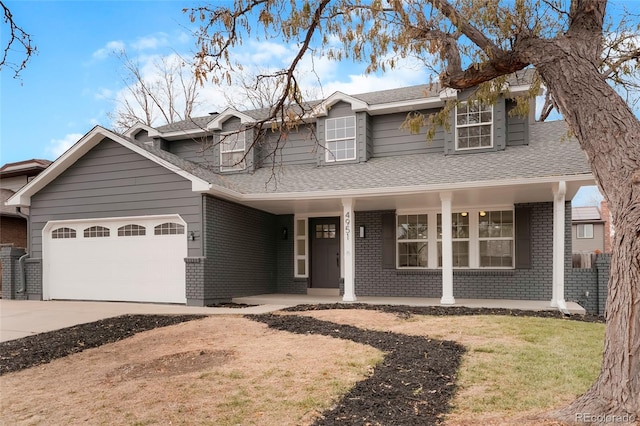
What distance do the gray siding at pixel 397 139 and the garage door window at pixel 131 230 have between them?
6438mm

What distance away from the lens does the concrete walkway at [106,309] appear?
8.45 meters

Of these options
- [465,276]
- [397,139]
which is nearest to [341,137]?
[397,139]

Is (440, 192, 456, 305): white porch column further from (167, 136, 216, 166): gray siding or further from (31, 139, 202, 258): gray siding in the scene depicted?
(167, 136, 216, 166): gray siding

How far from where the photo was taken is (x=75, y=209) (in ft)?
39.4


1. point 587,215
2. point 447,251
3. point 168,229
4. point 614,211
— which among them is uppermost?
point 587,215

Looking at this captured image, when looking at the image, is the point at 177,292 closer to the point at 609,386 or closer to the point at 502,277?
the point at 502,277

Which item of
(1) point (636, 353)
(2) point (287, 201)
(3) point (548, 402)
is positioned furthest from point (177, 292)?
(1) point (636, 353)

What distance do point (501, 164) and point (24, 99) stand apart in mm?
9196

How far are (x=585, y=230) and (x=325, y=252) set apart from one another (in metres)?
22.5

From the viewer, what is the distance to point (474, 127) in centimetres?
1179

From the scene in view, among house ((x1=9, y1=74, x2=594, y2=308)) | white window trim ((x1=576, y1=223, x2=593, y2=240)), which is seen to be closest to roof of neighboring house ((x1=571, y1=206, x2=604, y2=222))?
white window trim ((x1=576, y1=223, x2=593, y2=240))

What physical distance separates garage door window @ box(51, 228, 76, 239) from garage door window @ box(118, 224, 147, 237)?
1.52 meters

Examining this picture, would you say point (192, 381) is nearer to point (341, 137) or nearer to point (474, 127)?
point (341, 137)

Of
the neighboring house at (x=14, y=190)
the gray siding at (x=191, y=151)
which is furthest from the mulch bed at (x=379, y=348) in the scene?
the neighboring house at (x=14, y=190)
